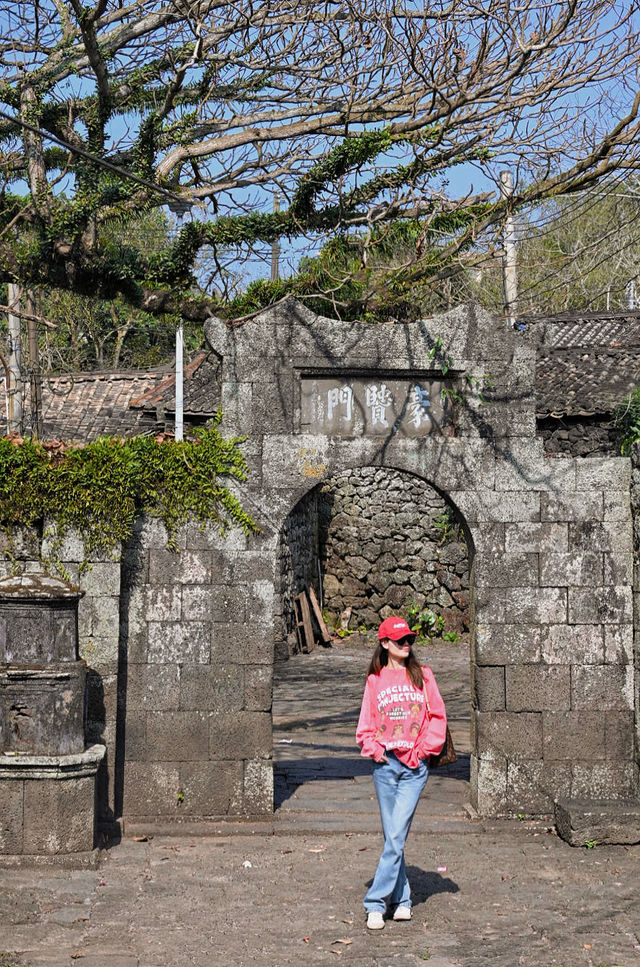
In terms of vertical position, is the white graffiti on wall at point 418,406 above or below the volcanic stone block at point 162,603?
above

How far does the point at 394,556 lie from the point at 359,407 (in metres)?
11.3

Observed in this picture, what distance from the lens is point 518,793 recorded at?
794cm

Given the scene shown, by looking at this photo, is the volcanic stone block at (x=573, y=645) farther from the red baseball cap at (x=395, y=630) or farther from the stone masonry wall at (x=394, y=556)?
the stone masonry wall at (x=394, y=556)

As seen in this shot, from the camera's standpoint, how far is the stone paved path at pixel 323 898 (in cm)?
550

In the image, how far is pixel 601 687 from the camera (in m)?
8.01

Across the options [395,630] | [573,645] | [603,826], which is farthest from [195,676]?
[603,826]

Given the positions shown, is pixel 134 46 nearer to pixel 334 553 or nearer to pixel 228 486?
pixel 228 486

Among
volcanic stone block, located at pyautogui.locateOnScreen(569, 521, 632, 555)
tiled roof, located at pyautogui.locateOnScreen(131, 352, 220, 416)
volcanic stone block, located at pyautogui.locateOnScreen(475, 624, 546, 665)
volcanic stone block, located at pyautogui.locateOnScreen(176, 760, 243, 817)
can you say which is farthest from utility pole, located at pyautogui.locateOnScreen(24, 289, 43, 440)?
volcanic stone block, located at pyautogui.locateOnScreen(569, 521, 632, 555)

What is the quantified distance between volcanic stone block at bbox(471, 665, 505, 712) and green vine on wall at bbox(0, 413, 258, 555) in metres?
2.11

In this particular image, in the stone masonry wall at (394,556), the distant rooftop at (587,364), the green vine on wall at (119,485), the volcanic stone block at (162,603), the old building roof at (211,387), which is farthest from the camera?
the stone masonry wall at (394,556)

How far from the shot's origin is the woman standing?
18.8 ft

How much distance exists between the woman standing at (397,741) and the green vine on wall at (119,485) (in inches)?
91.4

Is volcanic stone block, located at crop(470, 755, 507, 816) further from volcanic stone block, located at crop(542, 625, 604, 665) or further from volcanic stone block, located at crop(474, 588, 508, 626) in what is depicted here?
volcanic stone block, located at crop(474, 588, 508, 626)

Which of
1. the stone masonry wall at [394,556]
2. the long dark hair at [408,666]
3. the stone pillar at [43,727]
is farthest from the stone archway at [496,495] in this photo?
the stone masonry wall at [394,556]
